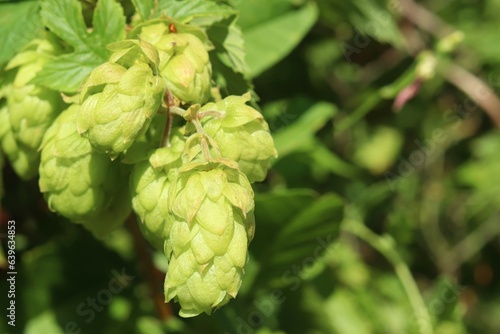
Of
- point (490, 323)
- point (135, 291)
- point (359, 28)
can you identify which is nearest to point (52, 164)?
point (135, 291)

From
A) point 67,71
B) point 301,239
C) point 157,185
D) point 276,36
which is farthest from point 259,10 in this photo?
point 157,185

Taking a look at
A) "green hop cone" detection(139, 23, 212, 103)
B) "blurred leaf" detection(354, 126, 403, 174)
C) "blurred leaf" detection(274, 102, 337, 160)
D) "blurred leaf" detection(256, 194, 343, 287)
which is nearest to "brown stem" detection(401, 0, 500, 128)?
"blurred leaf" detection(354, 126, 403, 174)

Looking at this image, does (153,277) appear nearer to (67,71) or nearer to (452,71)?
(67,71)

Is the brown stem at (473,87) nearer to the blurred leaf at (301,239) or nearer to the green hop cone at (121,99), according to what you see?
the blurred leaf at (301,239)

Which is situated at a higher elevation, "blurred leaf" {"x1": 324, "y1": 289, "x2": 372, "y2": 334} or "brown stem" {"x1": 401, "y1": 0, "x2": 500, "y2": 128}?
"brown stem" {"x1": 401, "y1": 0, "x2": 500, "y2": 128}

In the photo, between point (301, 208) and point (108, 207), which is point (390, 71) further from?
point (108, 207)

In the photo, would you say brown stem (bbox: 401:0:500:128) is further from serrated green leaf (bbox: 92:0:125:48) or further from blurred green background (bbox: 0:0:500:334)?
serrated green leaf (bbox: 92:0:125:48)

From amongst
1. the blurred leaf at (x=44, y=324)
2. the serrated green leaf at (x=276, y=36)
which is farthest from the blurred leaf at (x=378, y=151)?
the blurred leaf at (x=44, y=324)
